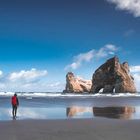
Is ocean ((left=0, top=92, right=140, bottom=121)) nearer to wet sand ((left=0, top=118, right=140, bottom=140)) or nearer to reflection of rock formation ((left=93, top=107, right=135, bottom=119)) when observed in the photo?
reflection of rock formation ((left=93, top=107, right=135, bottom=119))

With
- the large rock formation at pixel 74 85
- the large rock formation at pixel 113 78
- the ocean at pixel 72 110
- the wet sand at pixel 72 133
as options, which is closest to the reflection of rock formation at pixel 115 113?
the ocean at pixel 72 110

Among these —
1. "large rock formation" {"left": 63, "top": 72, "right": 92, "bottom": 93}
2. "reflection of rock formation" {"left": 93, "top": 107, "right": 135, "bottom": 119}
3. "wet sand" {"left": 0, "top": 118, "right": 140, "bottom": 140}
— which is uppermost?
"large rock formation" {"left": 63, "top": 72, "right": 92, "bottom": 93}

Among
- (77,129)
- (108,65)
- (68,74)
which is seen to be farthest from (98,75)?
(77,129)

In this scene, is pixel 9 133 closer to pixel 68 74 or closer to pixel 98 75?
pixel 98 75

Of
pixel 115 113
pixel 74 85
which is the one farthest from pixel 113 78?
pixel 115 113

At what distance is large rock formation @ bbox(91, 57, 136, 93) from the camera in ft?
388

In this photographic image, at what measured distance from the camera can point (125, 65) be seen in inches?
5059

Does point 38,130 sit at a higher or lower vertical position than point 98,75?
lower

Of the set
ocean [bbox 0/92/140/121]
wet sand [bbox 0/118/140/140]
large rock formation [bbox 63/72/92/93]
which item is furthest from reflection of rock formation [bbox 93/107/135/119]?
large rock formation [bbox 63/72/92/93]

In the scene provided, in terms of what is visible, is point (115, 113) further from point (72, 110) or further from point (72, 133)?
point (72, 133)

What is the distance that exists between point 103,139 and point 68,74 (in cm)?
12977

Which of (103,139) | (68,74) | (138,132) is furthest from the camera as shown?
(68,74)

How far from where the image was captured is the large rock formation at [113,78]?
118 metres

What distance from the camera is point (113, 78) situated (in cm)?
12056
